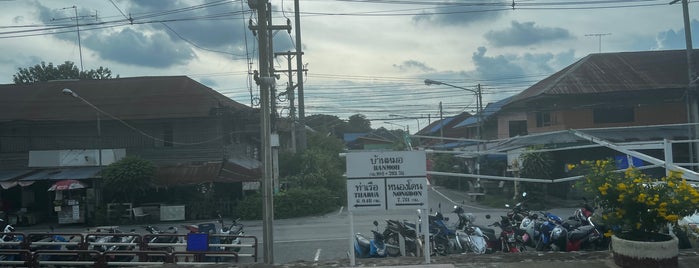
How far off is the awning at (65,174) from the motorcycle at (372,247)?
775 inches

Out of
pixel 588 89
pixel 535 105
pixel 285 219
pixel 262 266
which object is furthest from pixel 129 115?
pixel 588 89

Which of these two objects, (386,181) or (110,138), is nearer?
(386,181)

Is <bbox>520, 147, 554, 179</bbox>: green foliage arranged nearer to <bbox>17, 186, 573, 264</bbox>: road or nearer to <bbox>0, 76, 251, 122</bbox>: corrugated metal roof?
<bbox>17, 186, 573, 264</bbox>: road

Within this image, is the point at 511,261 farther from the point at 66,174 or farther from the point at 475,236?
the point at 66,174

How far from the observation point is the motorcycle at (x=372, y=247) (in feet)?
33.4

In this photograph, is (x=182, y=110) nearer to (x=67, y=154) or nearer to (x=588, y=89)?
(x=67, y=154)

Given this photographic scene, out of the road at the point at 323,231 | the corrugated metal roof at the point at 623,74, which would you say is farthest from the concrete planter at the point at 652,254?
the corrugated metal roof at the point at 623,74

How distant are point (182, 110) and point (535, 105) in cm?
2130

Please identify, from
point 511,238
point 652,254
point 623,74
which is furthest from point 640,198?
point 623,74

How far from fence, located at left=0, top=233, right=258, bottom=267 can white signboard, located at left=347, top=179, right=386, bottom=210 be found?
2.47 metres

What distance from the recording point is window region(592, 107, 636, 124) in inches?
1198

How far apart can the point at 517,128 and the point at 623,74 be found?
8.68 metres

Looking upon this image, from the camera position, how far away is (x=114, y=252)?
9.38m

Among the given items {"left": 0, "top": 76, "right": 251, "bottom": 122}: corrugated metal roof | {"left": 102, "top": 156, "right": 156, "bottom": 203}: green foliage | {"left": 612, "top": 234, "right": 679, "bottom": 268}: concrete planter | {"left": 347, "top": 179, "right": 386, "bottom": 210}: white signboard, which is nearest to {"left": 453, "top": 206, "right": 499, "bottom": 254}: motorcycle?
{"left": 347, "top": 179, "right": 386, "bottom": 210}: white signboard
